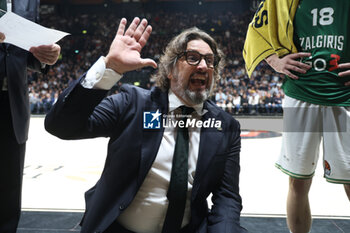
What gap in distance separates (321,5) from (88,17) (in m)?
19.0

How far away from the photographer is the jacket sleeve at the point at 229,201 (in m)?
1.16

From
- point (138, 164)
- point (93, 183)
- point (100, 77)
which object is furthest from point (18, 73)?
point (93, 183)

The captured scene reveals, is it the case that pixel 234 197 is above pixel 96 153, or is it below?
above

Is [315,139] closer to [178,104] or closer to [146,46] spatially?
[178,104]

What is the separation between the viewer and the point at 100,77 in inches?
38.8

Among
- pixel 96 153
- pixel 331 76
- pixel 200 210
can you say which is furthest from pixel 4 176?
pixel 96 153

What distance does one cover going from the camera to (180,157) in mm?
1224

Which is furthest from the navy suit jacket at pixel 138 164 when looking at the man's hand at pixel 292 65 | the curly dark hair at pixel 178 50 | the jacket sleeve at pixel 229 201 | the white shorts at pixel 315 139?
the man's hand at pixel 292 65

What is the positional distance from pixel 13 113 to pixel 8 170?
26 cm

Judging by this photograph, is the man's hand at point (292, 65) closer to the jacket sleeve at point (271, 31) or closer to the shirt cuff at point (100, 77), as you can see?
the jacket sleeve at point (271, 31)

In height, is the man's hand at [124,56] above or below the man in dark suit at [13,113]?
above

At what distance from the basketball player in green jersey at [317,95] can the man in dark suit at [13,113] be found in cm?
118

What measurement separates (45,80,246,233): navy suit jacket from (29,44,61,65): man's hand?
390 millimetres

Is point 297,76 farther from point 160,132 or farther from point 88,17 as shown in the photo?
point 88,17
